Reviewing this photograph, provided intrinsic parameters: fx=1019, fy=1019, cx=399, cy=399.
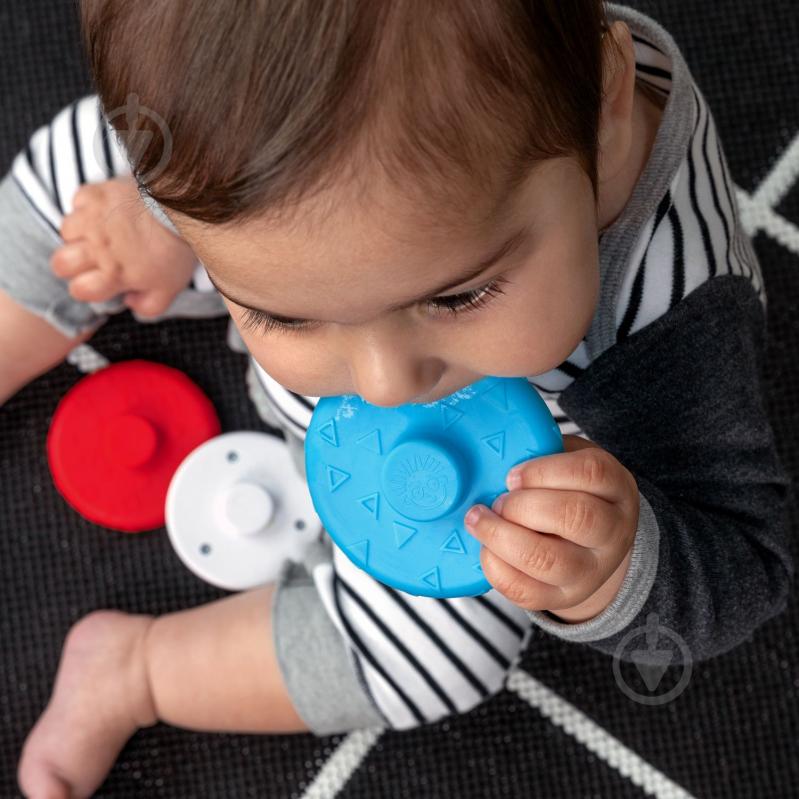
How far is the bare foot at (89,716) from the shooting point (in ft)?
2.23

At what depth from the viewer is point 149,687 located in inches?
26.9

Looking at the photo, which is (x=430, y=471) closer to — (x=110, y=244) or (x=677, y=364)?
(x=677, y=364)

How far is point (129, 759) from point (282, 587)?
0.59 ft

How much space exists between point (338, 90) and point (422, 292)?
7 centimetres

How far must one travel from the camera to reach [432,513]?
1.46 ft

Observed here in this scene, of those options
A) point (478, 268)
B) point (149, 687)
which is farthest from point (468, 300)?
point (149, 687)

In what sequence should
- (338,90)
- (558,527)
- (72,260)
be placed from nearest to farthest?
(338,90) → (558,527) → (72,260)

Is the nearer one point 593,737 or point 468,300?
point 468,300

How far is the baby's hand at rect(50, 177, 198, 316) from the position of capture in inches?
24.2

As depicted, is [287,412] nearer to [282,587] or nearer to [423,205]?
[282,587]

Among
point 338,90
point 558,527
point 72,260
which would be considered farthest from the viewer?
point 72,260

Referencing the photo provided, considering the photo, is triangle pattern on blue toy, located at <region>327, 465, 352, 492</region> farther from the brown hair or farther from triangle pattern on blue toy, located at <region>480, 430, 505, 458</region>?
the brown hair

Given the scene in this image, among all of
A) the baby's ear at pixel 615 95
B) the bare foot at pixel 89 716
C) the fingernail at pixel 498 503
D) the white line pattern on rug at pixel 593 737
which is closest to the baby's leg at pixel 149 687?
the bare foot at pixel 89 716

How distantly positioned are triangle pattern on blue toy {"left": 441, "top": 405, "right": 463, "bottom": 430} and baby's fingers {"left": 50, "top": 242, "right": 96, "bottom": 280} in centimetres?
28
